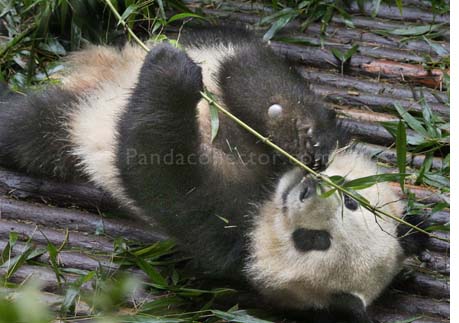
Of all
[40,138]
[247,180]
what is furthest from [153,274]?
[40,138]

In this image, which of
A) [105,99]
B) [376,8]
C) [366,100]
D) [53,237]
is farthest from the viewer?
[376,8]

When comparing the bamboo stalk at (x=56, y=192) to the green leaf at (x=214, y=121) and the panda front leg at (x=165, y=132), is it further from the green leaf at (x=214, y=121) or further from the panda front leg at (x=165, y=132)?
the green leaf at (x=214, y=121)

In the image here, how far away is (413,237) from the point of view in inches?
125

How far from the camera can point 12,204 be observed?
354cm

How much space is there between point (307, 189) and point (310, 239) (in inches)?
A: 8.5

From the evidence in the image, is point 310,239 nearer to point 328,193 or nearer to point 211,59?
point 328,193

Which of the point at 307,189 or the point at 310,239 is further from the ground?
the point at 307,189

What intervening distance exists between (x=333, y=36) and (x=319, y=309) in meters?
1.82

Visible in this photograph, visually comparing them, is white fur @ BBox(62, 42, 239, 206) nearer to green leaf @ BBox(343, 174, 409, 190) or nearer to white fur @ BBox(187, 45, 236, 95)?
white fur @ BBox(187, 45, 236, 95)

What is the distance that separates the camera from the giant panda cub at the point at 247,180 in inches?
118

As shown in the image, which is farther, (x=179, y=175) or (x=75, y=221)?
(x=75, y=221)

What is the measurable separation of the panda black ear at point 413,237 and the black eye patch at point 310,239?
1.20ft

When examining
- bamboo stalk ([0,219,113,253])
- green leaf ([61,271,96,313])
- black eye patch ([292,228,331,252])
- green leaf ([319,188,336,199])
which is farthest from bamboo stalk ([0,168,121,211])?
green leaf ([319,188,336,199])

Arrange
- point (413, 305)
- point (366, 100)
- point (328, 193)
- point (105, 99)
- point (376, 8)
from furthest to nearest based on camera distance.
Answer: point (376, 8)
point (366, 100)
point (105, 99)
point (413, 305)
point (328, 193)
